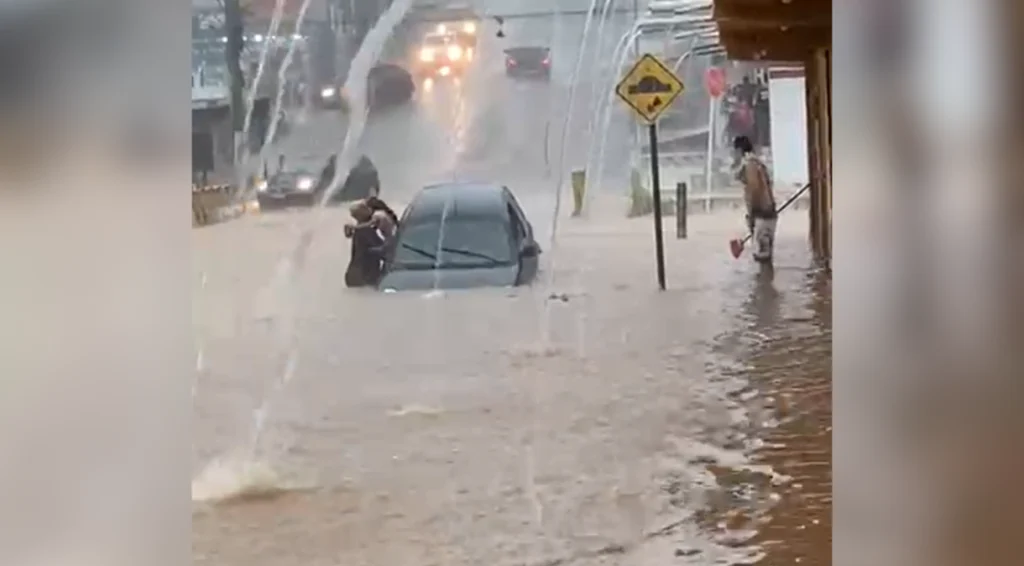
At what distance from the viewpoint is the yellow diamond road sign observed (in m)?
2.83

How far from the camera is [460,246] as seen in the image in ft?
8.88

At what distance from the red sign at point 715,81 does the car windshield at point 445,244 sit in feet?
1.89

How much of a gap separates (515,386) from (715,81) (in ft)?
4.00

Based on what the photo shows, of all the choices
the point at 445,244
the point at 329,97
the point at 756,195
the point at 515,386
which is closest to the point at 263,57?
the point at 329,97

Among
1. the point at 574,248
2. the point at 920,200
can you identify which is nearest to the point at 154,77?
the point at 920,200

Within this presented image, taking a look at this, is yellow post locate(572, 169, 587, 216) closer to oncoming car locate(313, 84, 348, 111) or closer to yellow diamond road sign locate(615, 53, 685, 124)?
yellow diamond road sign locate(615, 53, 685, 124)

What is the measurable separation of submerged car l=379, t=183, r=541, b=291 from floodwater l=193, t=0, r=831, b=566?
0.21ft

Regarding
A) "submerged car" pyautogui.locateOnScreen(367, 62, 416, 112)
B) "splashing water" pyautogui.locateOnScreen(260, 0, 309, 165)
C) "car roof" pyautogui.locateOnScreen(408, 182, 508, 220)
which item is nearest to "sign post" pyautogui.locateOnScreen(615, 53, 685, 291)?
"car roof" pyautogui.locateOnScreen(408, 182, 508, 220)

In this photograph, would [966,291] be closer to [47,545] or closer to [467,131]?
[47,545]

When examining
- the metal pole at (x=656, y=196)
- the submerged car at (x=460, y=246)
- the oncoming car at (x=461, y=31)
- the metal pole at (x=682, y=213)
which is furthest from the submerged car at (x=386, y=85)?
the metal pole at (x=682, y=213)

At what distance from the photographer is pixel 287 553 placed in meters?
1.06

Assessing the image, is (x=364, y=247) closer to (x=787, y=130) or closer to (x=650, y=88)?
(x=650, y=88)

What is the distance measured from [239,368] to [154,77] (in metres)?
1.53

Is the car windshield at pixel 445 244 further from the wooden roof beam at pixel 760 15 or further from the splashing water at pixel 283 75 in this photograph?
the wooden roof beam at pixel 760 15
